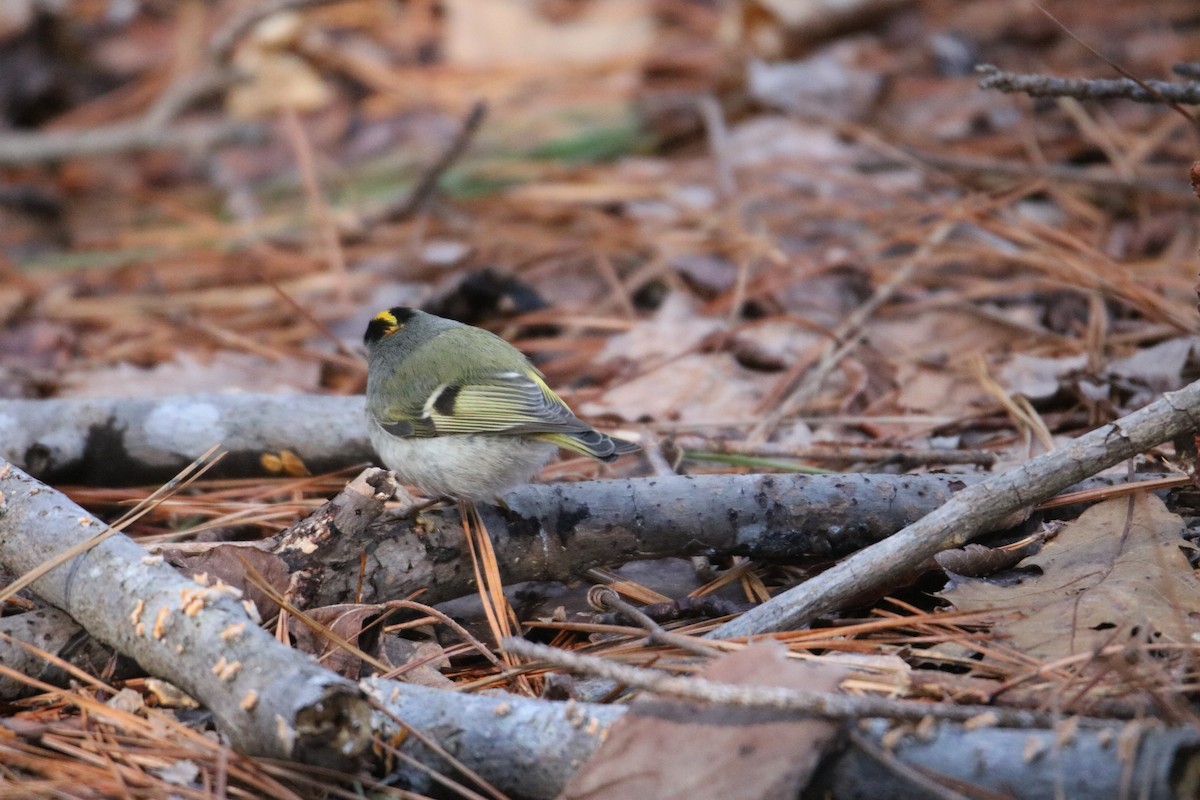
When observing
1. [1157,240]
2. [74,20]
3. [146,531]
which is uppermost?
[74,20]

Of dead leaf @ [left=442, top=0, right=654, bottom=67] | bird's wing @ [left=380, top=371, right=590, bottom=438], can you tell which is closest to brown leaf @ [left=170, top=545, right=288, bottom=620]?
bird's wing @ [left=380, top=371, right=590, bottom=438]

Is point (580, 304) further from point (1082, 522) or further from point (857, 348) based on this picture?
point (1082, 522)

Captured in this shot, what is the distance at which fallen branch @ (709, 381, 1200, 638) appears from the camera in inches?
93.6

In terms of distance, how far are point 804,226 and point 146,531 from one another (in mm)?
3311

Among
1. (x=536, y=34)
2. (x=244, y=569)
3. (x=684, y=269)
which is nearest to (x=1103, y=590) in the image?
(x=244, y=569)

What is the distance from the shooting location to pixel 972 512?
2.44 m

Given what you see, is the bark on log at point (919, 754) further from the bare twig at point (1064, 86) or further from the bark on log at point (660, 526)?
the bare twig at point (1064, 86)

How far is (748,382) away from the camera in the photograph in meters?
4.02

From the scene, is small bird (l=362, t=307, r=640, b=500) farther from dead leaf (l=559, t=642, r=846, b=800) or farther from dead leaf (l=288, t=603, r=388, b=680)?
dead leaf (l=559, t=642, r=846, b=800)

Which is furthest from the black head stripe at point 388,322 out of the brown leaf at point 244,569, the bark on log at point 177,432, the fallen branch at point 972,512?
the fallen branch at point 972,512

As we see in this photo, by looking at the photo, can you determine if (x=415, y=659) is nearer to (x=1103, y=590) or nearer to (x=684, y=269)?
(x=1103, y=590)

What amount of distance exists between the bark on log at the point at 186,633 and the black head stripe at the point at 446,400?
932 mm

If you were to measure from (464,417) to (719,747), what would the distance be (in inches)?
54.9

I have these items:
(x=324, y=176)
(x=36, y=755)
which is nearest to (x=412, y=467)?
(x=36, y=755)
